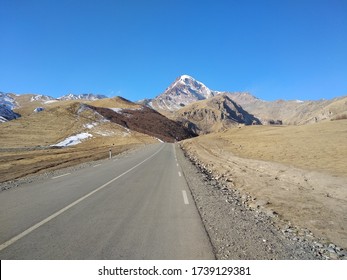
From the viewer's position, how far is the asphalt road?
613 cm

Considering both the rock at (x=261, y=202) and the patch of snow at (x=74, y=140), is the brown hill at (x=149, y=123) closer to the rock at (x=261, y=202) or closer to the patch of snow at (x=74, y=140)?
the patch of snow at (x=74, y=140)

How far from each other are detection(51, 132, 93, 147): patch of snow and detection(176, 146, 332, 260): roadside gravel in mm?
60893

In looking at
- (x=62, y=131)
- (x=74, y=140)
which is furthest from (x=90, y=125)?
(x=74, y=140)

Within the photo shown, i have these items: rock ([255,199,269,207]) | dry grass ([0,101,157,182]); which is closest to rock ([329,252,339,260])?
rock ([255,199,269,207])

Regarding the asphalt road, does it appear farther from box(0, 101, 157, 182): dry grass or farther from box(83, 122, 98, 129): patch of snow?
box(83, 122, 98, 129): patch of snow

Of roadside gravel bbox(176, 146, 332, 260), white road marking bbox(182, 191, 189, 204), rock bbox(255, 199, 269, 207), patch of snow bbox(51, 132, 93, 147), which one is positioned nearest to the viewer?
roadside gravel bbox(176, 146, 332, 260)

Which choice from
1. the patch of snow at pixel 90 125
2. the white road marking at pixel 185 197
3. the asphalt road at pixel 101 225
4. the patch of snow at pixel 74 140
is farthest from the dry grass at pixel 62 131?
the asphalt road at pixel 101 225

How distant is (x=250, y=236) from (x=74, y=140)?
70.3 meters

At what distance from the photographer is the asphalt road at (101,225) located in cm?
613
